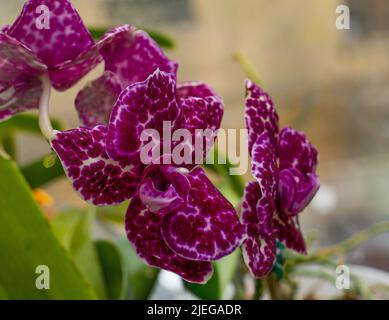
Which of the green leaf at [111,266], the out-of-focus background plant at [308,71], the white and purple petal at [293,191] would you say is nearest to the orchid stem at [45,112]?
the white and purple petal at [293,191]

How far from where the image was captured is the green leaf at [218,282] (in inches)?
18.4

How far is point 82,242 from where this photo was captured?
1.73ft

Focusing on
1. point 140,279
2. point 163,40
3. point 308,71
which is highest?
point 308,71

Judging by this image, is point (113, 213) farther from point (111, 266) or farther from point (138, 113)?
point (138, 113)

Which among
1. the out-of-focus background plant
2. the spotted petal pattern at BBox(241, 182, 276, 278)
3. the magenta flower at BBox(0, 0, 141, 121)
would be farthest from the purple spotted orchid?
the out-of-focus background plant

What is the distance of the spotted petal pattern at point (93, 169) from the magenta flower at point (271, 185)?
0.06 m

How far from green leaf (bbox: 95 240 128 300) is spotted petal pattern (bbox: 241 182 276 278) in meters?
0.23

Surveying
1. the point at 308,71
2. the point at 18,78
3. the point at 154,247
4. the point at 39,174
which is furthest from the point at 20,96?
the point at 308,71

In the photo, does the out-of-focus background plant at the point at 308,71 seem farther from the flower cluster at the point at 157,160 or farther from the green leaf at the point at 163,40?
the flower cluster at the point at 157,160

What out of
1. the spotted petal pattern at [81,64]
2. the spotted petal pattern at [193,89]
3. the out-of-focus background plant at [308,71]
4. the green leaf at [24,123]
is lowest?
the spotted petal pattern at [193,89]

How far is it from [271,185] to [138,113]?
3.0 inches

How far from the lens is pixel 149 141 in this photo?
294 mm
